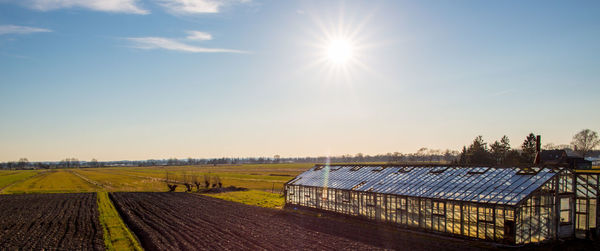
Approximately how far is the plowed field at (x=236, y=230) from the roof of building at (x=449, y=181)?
5.08 metres

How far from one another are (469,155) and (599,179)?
197 ft

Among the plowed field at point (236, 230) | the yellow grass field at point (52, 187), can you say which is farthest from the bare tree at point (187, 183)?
the plowed field at point (236, 230)

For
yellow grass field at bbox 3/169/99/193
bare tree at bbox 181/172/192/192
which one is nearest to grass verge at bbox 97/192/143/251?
bare tree at bbox 181/172/192/192

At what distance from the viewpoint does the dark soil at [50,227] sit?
24.5 metres

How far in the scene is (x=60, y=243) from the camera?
24781mm

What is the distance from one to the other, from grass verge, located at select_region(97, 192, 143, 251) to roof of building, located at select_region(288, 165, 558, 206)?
18373 millimetres

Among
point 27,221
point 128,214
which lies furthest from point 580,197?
point 27,221

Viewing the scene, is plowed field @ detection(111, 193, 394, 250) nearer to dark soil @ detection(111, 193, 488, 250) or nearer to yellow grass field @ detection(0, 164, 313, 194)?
dark soil @ detection(111, 193, 488, 250)

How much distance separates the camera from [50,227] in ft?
101

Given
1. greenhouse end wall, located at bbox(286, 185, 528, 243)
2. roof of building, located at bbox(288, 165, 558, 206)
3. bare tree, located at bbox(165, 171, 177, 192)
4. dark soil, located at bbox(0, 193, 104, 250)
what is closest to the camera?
greenhouse end wall, located at bbox(286, 185, 528, 243)

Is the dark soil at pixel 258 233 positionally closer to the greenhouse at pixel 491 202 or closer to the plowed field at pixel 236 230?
the plowed field at pixel 236 230

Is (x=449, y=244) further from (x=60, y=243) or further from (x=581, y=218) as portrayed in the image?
(x=60, y=243)

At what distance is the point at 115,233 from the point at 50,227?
686 centimetres

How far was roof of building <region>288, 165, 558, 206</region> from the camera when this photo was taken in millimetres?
23203
